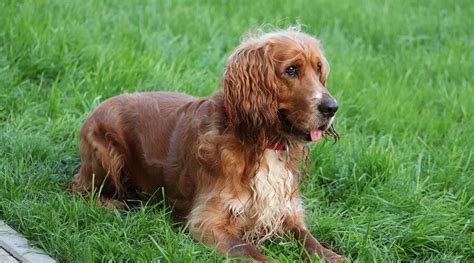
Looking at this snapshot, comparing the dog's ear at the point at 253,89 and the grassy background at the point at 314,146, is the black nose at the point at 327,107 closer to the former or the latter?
the dog's ear at the point at 253,89

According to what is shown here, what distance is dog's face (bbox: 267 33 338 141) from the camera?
13.4 feet

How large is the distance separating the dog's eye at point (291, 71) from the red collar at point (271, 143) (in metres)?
0.34

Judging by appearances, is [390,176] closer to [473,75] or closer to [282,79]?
[282,79]

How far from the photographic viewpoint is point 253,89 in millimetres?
4160

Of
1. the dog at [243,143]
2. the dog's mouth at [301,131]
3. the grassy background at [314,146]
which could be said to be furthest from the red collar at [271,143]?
the grassy background at [314,146]

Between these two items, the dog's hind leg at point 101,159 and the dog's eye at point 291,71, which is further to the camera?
the dog's hind leg at point 101,159

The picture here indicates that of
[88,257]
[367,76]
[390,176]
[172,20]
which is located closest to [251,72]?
[88,257]

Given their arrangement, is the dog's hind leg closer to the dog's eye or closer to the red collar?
the red collar

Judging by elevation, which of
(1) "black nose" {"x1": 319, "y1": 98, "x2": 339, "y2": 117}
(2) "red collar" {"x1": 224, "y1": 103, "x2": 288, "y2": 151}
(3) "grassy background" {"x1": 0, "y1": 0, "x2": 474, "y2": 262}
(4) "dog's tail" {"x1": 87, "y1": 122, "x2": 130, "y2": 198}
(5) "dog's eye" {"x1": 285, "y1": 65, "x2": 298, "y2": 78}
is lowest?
(3) "grassy background" {"x1": 0, "y1": 0, "x2": 474, "y2": 262}

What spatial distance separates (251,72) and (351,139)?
179 centimetres

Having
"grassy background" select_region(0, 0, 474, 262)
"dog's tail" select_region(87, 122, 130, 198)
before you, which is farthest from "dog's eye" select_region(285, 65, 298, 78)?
"dog's tail" select_region(87, 122, 130, 198)

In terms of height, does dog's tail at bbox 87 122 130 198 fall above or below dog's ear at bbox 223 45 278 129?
below

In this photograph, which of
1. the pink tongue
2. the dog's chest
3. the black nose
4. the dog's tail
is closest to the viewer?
the black nose

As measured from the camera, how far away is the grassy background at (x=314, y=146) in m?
4.44
